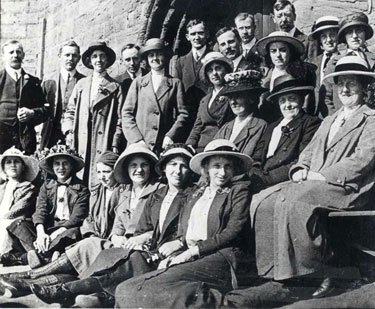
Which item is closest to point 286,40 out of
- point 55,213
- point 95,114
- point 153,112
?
point 153,112

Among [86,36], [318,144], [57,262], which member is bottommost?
[57,262]

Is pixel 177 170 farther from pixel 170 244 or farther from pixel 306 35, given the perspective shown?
pixel 306 35

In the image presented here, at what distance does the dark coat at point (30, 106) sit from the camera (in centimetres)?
624

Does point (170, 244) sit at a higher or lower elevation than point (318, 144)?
lower

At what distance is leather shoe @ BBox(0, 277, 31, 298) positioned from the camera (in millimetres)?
4746

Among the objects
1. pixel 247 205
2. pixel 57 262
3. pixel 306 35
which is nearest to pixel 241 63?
pixel 306 35

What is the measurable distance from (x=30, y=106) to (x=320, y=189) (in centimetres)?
322

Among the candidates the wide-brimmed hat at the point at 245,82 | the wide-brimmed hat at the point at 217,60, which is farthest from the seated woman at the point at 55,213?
the wide-brimmed hat at the point at 245,82

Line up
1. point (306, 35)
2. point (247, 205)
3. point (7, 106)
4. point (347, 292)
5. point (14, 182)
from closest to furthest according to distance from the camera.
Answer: point (347, 292) < point (247, 205) < point (306, 35) < point (14, 182) < point (7, 106)

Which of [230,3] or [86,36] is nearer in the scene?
[230,3]

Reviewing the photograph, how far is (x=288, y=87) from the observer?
15.3 feet

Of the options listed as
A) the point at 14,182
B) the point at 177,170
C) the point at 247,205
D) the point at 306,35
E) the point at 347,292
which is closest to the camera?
the point at 347,292

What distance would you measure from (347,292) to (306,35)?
6.91 feet

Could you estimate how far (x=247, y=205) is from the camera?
13.6 feet
